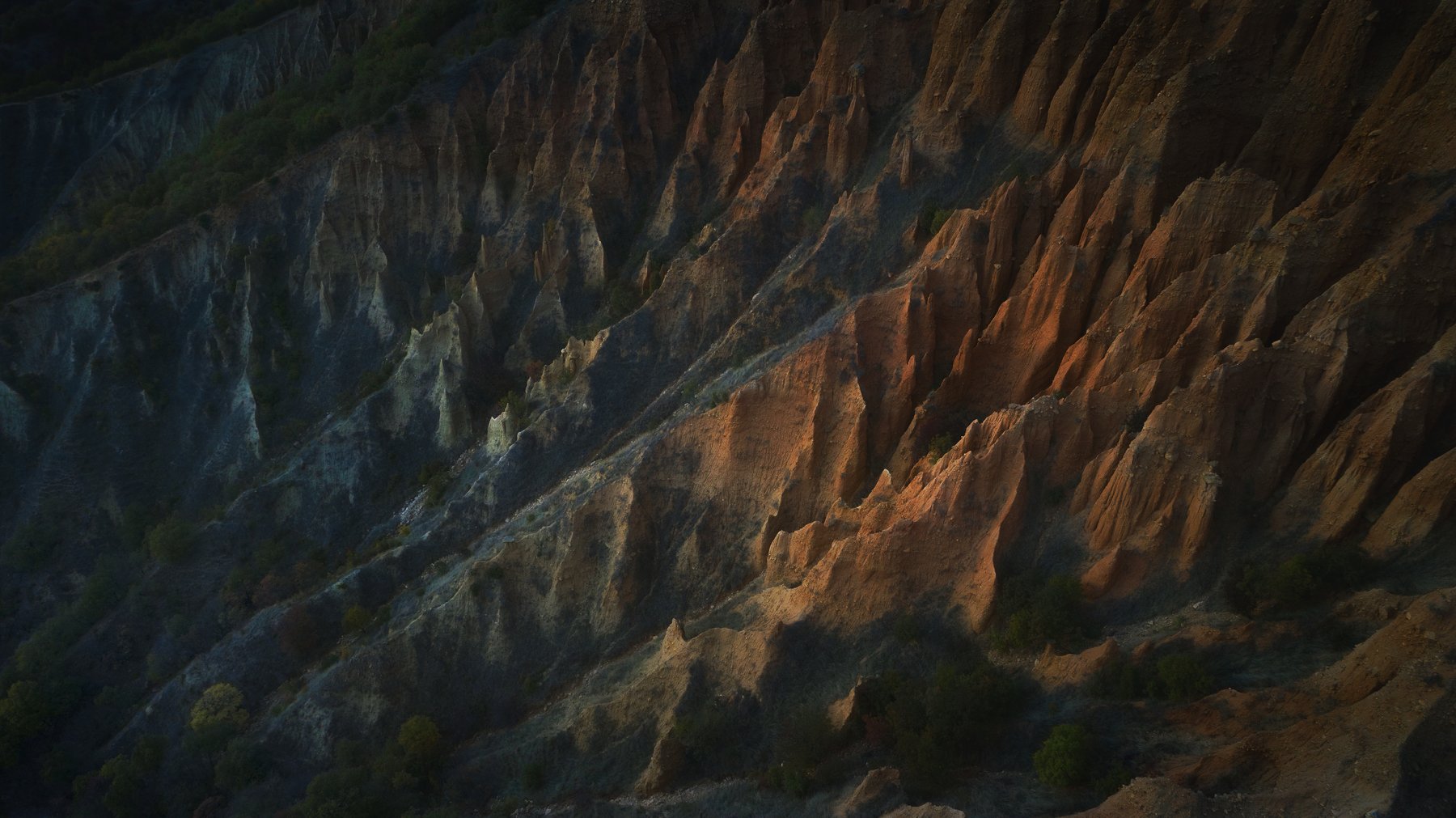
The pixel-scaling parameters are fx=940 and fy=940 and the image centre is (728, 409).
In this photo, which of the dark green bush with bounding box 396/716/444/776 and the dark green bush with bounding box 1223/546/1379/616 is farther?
the dark green bush with bounding box 396/716/444/776

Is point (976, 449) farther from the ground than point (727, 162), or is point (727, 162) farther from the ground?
point (727, 162)

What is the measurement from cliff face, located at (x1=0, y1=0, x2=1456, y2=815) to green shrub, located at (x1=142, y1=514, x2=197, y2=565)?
0.43m

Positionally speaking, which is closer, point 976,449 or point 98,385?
point 976,449

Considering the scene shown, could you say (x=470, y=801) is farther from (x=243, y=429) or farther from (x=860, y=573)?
(x=243, y=429)

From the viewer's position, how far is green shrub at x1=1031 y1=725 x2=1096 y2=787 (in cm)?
1859

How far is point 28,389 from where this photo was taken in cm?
4428

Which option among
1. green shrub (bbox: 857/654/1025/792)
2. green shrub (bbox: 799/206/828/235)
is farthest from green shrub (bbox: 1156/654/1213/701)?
green shrub (bbox: 799/206/828/235)

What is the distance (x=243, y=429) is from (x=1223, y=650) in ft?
126

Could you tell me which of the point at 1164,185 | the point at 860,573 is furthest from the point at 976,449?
the point at 1164,185

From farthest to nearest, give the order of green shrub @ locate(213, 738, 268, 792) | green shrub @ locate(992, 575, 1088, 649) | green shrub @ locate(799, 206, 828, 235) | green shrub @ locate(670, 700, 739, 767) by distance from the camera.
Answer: green shrub @ locate(799, 206, 828, 235) < green shrub @ locate(213, 738, 268, 792) < green shrub @ locate(670, 700, 739, 767) < green shrub @ locate(992, 575, 1088, 649)

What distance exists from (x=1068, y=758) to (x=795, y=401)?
13045 mm

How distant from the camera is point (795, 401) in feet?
93.4

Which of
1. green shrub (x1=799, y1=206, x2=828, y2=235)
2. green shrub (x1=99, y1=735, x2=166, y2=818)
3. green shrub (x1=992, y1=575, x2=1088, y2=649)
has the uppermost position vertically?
green shrub (x1=799, y1=206, x2=828, y2=235)

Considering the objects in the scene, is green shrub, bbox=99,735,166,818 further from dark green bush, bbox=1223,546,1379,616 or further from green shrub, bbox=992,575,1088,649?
dark green bush, bbox=1223,546,1379,616
